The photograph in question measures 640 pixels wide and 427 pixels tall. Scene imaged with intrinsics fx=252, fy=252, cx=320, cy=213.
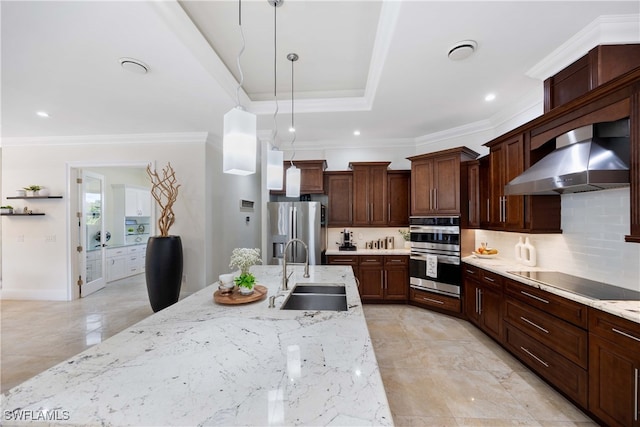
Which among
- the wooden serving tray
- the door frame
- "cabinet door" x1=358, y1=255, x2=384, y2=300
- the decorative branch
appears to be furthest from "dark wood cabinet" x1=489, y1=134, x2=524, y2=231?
the door frame

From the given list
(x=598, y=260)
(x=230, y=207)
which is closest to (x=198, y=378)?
(x=598, y=260)

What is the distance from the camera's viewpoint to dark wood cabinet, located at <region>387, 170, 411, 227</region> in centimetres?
446

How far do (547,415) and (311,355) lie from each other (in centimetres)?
207

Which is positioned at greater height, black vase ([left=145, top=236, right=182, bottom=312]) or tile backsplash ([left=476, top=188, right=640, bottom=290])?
tile backsplash ([left=476, top=188, right=640, bottom=290])

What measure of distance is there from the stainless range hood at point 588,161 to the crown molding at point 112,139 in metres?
4.52

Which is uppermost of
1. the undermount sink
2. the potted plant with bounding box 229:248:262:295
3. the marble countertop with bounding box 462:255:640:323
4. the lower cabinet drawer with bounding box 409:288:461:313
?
the potted plant with bounding box 229:248:262:295

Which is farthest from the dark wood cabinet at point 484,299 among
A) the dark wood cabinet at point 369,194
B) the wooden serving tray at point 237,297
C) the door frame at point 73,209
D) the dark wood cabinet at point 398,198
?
the door frame at point 73,209

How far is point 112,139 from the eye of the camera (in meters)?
4.34

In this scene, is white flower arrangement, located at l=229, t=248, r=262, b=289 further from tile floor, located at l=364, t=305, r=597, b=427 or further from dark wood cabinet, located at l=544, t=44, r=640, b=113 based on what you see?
dark wood cabinet, located at l=544, t=44, r=640, b=113

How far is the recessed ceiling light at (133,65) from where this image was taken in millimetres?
2301

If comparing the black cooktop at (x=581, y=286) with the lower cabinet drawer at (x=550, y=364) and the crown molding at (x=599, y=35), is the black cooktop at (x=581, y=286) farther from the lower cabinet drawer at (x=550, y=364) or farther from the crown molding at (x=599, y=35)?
the crown molding at (x=599, y=35)

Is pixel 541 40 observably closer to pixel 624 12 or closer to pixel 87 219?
pixel 624 12

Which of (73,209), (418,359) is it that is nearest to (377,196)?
(418,359)

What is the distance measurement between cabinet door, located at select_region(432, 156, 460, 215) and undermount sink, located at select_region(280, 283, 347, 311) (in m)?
2.37
